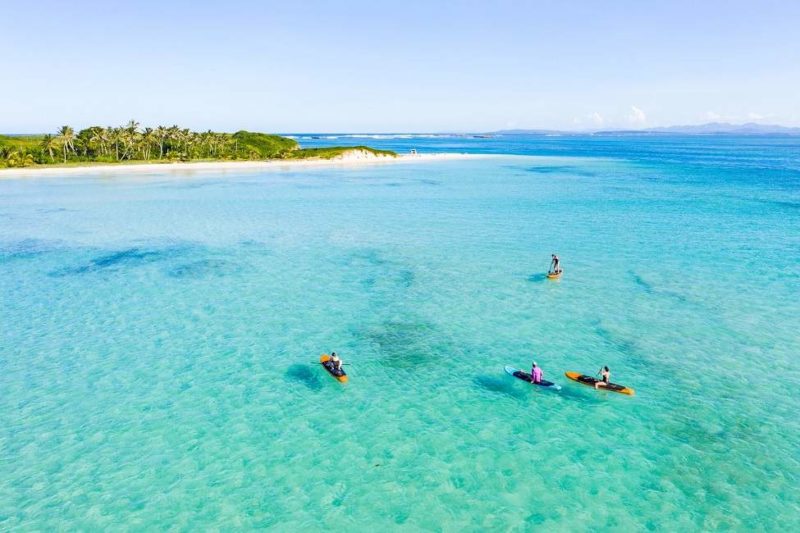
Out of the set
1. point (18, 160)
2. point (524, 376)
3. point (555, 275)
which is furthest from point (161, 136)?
point (524, 376)

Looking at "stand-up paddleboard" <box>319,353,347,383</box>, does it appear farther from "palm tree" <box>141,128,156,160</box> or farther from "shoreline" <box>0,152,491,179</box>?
"palm tree" <box>141,128,156,160</box>

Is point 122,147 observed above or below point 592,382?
above

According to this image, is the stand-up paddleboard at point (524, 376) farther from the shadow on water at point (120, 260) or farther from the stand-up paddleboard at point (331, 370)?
the shadow on water at point (120, 260)

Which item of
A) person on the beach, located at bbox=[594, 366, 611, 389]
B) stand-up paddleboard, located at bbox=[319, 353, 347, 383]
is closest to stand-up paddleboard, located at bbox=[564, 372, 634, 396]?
person on the beach, located at bbox=[594, 366, 611, 389]

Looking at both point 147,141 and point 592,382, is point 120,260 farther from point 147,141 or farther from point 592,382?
point 147,141

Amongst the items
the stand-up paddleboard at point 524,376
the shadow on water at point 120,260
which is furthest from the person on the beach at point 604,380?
the shadow on water at point 120,260
